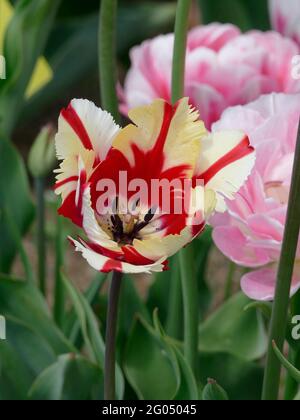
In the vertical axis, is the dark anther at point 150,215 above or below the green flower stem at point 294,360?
above

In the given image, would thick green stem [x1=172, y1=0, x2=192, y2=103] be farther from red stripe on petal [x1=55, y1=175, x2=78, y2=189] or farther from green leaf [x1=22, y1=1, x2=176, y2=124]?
green leaf [x1=22, y1=1, x2=176, y2=124]

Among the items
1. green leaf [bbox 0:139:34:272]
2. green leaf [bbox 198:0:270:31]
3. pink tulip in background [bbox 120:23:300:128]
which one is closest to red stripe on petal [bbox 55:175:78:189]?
pink tulip in background [bbox 120:23:300:128]

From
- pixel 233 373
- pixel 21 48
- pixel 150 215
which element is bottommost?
pixel 233 373

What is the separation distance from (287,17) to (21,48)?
0.58 feet

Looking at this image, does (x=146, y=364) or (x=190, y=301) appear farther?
(x=146, y=364)

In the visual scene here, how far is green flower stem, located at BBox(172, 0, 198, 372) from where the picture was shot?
486mm

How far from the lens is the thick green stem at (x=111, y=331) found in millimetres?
438

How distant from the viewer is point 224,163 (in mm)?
417

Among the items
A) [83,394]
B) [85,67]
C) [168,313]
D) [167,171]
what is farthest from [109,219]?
[85,67]

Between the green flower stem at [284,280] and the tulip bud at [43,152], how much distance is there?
24 centimetres

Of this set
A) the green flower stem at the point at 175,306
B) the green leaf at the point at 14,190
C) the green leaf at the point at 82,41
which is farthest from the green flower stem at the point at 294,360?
the green leaf at the point at 82,41

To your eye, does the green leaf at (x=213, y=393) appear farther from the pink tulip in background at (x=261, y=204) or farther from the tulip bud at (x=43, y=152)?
the tulip bud at (x=43, y=152)

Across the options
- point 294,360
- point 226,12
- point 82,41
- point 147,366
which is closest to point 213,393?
point 294,360

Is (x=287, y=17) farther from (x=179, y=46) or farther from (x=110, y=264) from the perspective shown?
(x=110, y=264)
